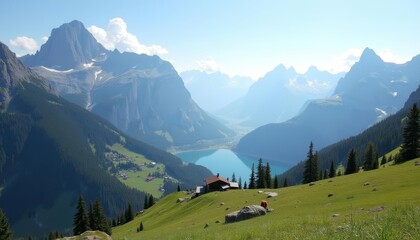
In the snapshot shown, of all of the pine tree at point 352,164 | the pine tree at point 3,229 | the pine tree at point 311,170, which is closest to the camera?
the pine tree at point 3,229

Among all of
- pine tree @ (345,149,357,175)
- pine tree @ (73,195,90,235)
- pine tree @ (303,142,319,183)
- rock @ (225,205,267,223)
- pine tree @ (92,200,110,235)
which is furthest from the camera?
pine tree @ (303,142,319,183)

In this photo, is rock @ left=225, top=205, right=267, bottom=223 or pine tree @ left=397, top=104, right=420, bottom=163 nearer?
rock @ left=225, top=205, right=267, bottom=223

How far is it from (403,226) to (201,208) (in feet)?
215

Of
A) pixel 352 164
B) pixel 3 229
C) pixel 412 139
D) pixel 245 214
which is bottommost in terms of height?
pixel 3 229

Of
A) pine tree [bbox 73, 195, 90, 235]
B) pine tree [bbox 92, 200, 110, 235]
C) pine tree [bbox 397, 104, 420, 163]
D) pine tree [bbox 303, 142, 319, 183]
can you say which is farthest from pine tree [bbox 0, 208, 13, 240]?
pine tree [bbox 397, 104, 420, 163]

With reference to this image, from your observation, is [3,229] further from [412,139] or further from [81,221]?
[412,139]

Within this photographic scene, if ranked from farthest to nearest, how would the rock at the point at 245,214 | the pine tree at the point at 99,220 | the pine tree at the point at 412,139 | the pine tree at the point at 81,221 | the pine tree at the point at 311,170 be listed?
the pine tree at the point at 311,170 → the pine tree at the point at 99,220 → the pine tree at the point at 81,221 → the pine tree at the point at 412,139 → the rock at the point at 245,214

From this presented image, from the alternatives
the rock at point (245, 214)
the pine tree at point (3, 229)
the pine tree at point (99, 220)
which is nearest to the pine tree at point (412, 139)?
the rock at point (245, 214)

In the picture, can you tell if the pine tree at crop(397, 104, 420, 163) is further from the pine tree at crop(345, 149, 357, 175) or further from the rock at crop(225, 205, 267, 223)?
the rock at crop(225, 205, 267, 223)

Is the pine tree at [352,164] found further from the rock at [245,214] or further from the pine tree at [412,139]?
the rock at [245,214]

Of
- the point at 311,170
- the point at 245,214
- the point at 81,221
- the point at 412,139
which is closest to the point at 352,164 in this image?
the point at 311,170

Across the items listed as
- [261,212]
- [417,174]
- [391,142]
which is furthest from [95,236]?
[391,142]

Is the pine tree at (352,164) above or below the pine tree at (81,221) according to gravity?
above

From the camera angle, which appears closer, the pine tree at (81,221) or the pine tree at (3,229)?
the pine tree at (3,229)
